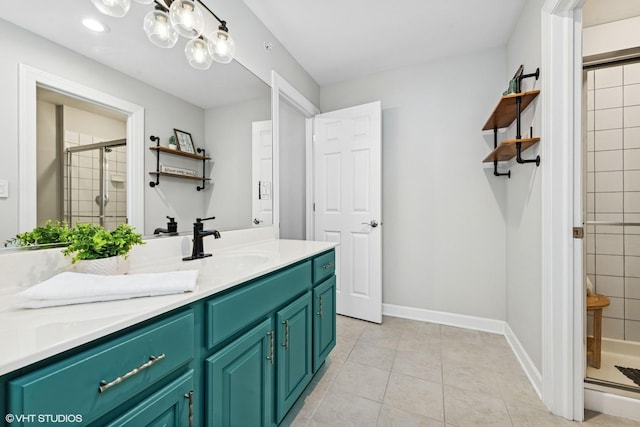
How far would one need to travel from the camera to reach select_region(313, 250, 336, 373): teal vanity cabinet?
61.7 inches

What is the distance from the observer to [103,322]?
582mm

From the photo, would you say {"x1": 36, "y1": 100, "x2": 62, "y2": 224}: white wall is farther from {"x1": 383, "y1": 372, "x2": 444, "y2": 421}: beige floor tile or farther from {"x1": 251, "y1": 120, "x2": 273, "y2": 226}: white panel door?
{"x1": 383, "y1": 372, "x2": 444, "y2": 421}: beige floor tile

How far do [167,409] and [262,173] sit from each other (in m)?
1.59

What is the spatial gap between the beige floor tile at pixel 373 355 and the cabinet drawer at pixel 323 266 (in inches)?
27.9

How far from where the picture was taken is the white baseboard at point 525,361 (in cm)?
160

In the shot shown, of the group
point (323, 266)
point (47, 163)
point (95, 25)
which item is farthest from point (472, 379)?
point (95, 25)

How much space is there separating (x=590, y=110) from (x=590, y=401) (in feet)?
6.49

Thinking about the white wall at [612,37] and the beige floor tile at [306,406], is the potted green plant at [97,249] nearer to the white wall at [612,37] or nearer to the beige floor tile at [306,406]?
the beige floor tile at [306,406]

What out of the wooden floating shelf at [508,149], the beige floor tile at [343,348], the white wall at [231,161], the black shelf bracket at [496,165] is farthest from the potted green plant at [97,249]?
the black shelf bracket at [496,165]

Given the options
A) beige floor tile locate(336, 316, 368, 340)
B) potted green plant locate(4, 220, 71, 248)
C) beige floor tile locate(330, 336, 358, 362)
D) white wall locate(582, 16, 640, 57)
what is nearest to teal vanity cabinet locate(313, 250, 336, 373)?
beige floor tile locate(330, 336, 358, 362)

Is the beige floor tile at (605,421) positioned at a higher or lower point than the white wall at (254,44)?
lower

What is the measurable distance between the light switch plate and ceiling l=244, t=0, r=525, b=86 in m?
1.78

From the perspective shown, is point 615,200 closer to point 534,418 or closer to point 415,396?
point 534,418

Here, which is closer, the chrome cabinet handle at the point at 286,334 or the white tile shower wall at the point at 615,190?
the chrome cabinet handle at the point at 286,334
